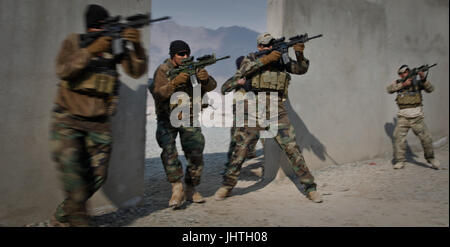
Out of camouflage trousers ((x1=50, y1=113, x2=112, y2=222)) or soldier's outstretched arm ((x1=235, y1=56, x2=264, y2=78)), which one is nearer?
camouflage trousers ((x1=50, y1=113, x2=112, y2=222))

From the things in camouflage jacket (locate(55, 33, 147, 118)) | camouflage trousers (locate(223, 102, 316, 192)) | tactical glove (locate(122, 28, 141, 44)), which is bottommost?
camouflage trousers (locate(223, 102, 316, 192))

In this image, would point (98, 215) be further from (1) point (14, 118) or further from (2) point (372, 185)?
(2) point (372, 185)

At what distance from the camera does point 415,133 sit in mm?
4883

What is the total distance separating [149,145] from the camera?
26.2ft

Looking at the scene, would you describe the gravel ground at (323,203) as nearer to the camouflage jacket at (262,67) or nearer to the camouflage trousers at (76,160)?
the camouflage trousers at (76,160)

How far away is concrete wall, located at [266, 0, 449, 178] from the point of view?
14.8ft

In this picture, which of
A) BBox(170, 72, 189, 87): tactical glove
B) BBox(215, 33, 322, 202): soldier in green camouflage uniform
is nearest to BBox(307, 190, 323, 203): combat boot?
BBox(215, 33, 322, 202): soldier in green camouflage uniform

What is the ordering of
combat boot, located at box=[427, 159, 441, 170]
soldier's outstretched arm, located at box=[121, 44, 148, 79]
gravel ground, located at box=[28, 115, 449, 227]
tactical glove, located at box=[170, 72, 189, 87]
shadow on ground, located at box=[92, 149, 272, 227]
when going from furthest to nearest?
1. combat boot, located at box=[427, 159, 441, 170]
2. tactical glove, located at box=[170, 72, 189, 87]
3. shadow on ground, located at box=[92, 149, 272, 227]
4. gravel ground, located at box=[28, 115, 449, 227]
5. soldier's outstretched arm, located at box=[121, 44, 148, 79]

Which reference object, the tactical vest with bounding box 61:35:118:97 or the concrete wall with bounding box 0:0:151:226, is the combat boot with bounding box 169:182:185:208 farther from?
the tactical vest with bounding box 61:35:118:97

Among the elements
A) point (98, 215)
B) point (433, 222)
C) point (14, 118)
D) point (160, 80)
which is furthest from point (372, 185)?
point (14, 118)

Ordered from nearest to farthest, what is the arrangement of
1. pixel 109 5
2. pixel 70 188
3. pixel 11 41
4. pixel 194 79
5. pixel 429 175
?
pixel 70 188 → pixel 11 41 → pixel 109 5 → pixel 194 79 → pixel 429 175

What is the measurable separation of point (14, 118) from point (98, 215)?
107 centimetres

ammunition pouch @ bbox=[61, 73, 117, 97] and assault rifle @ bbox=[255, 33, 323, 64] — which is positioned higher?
assault rifle @ bbox=[255, 33, 323, 64]

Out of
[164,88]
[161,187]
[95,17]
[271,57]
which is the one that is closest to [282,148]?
[271,57]
